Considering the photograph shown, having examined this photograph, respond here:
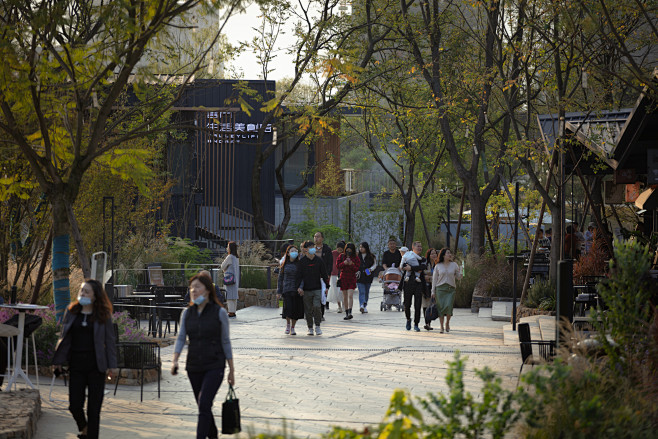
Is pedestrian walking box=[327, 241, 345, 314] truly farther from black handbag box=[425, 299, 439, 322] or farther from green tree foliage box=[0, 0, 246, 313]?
green tree foliage box=[0, 0, 246, 313]

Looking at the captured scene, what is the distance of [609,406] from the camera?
22.3ft

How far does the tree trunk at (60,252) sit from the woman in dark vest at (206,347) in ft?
16.2

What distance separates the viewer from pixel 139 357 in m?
11.8

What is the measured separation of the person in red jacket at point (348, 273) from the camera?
72.9 feet

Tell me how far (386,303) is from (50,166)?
45.4 feet

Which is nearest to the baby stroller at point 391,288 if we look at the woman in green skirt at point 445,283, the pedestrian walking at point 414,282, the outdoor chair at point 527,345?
the pedestrian walking at point 414,282

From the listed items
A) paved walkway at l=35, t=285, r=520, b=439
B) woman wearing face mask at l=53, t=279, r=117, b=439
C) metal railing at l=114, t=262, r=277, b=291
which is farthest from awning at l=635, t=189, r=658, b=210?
woman wearing face mask at l=53, t=279, r=117, b=439

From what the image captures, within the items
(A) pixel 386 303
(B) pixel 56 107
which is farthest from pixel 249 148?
(B) pixel 56 107

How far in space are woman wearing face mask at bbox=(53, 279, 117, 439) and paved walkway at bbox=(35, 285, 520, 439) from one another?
0.85 meters

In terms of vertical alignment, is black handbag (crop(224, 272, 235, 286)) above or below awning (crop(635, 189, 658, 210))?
below

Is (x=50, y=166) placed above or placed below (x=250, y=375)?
above

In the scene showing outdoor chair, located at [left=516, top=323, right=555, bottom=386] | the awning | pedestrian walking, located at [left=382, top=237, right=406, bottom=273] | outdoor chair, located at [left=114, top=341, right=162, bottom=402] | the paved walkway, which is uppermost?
the awning

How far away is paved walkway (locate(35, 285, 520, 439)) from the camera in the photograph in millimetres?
9648

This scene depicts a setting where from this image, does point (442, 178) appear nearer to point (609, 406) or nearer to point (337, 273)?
point (337, 273)
